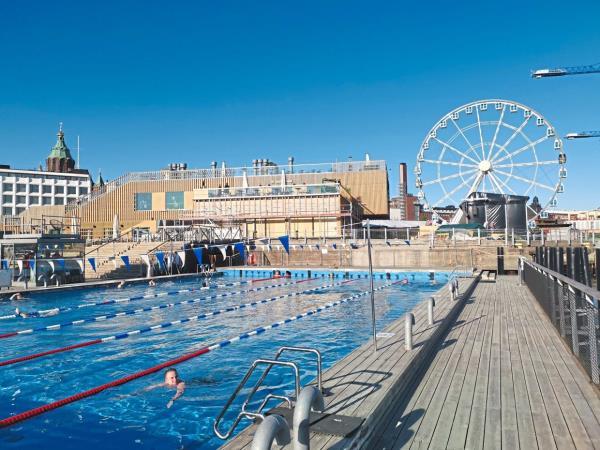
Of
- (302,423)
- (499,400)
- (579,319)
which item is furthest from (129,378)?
(579,319)

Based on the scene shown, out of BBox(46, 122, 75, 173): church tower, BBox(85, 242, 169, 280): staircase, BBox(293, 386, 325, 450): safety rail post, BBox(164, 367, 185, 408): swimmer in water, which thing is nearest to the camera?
BBox(293, 386, 325, 450): safety rail post

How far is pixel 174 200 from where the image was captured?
60.4 meters

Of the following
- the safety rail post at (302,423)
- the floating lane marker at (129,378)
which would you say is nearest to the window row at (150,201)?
the floating lane marker at (129,378)

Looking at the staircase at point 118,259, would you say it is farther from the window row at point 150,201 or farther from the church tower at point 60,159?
the church tower at point 60,159

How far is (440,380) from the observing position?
661cm

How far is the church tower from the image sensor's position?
10806 centimetres

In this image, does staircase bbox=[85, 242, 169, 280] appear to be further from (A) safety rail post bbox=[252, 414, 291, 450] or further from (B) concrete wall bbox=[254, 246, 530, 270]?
(A) safety rail post bbox=[252, 414, 291, 450]

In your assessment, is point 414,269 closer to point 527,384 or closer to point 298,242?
point 298,242

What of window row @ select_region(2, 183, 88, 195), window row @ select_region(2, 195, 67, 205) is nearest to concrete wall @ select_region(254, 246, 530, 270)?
window row @ select_region(2, 195, 67, 205)

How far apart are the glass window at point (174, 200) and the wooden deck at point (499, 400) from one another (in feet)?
177

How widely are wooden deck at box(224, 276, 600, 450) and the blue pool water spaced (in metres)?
2.60

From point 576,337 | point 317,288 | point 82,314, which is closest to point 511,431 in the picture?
point 576,337

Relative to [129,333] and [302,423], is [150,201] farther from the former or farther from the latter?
[302,423]

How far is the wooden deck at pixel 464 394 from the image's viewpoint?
15.2ft
